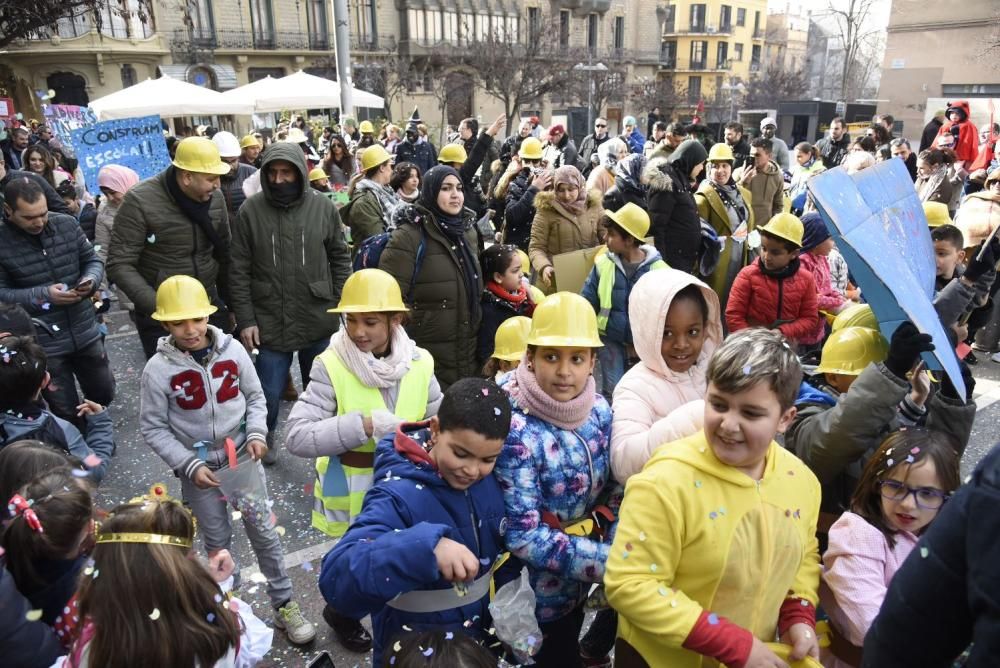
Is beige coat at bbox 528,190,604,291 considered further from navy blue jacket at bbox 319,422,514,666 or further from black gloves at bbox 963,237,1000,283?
navy blue jacket at bbox 319,422,514,666

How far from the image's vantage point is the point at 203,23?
35531 mm

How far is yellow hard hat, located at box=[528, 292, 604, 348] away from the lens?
7.48ft

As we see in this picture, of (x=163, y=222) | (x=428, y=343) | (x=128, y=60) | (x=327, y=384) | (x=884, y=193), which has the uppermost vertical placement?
(x=128, y=60)

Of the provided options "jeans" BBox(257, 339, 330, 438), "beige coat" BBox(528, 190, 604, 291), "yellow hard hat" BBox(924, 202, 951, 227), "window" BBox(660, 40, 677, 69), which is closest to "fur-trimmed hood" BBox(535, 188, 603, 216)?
"beige coat" BBox(528, 190, 604, 291)

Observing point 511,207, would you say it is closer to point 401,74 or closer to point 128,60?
point 401,74

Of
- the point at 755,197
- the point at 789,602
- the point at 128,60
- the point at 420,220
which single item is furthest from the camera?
the point at 128,60

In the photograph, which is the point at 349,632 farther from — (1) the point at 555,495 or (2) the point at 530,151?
(2) the point at 530,151

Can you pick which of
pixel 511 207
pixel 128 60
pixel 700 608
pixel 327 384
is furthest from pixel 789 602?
pixel 128 60

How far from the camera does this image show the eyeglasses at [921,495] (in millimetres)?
2004

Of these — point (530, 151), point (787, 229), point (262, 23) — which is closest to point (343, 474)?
point (787, 229)

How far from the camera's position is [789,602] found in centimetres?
189

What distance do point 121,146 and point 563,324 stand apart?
7681 mm

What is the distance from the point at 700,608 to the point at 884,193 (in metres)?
1.36

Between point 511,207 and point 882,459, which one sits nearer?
point 882,459
